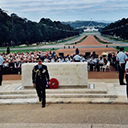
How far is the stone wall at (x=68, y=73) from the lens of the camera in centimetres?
1120

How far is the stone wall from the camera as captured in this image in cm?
1120

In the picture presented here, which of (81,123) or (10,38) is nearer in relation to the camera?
(81,123)

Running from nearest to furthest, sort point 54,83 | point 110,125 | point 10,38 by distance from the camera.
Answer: point 110,125 → point 54,83 → point 10,38

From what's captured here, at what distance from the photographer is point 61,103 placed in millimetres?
9797

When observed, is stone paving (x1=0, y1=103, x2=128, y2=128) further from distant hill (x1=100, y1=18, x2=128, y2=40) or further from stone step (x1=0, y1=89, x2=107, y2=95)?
distant hill (x1=100, y1=18, x2=128, y2=40)

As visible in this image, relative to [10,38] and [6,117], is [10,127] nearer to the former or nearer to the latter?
[6,117]

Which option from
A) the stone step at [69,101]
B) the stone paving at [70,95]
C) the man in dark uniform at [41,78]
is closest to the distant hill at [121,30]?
the stone paving at [70,95]

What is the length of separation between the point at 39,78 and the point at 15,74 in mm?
10434

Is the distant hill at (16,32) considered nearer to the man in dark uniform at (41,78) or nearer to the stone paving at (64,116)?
the man in dark uniform at (41,78)

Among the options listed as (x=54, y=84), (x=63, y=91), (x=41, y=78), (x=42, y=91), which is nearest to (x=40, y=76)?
(x=41, y=78)

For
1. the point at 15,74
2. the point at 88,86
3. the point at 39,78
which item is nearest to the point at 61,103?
the point at 39,78

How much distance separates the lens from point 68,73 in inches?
445

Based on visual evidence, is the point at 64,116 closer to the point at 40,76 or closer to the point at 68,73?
the point at 40,76

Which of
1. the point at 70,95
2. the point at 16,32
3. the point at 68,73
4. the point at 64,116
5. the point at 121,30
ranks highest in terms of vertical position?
the point at 121,30
